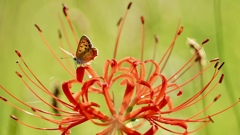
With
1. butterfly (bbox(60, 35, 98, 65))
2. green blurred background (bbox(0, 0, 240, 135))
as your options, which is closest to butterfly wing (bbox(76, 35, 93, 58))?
butterfly (bbox(60, 35, 98, 65))

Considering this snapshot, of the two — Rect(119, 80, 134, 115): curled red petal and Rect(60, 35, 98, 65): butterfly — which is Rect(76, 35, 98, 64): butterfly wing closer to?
Rect(60, 35, 98, 65): butterfly

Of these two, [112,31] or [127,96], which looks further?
[112,31]

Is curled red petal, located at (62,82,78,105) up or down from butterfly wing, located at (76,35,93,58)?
down

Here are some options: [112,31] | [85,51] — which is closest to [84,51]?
[85,51]

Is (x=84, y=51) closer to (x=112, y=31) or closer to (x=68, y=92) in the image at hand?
(x=68, y=92)

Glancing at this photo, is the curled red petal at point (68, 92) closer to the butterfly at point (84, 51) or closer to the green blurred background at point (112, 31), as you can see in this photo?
the butterfly at point (84, 51)

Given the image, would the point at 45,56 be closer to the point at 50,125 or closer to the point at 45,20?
the point at 45,20

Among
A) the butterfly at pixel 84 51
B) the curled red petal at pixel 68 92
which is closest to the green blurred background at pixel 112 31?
the butterfly at pixel 84 51
